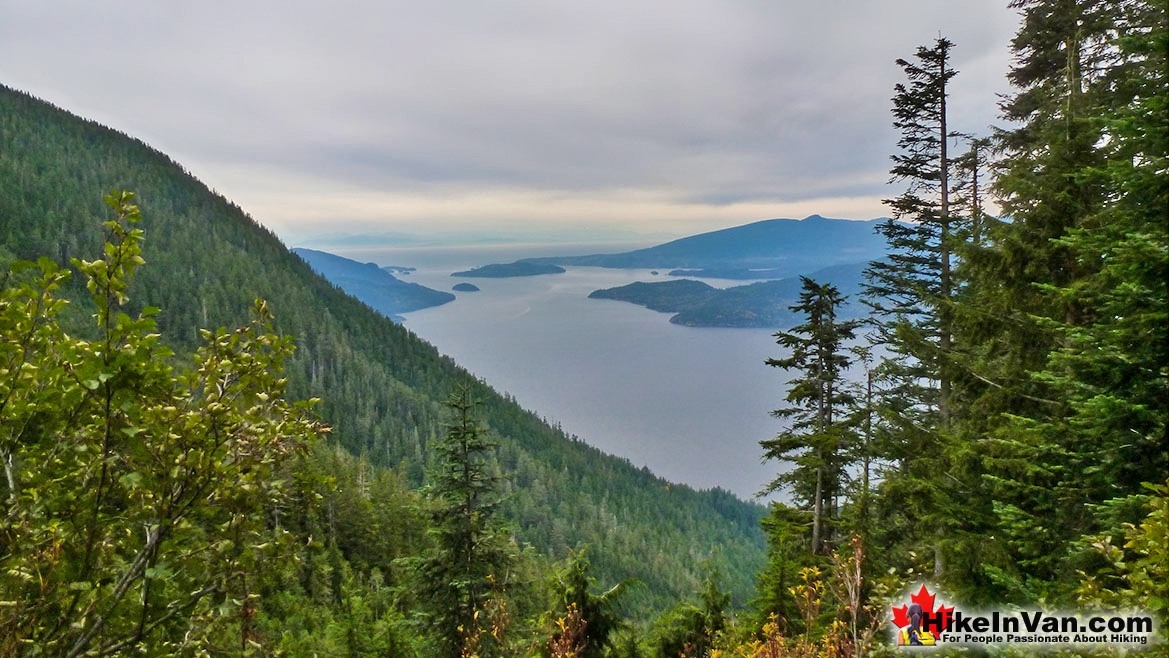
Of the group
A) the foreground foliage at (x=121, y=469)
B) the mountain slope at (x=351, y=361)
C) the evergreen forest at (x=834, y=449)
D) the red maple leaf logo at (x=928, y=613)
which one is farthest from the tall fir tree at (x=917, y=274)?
the mountain slope at (x=351, y=361)

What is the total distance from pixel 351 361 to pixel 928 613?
13697cm

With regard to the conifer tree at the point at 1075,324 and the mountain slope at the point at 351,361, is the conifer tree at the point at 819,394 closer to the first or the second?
the conifer tree at the point at 1075,324

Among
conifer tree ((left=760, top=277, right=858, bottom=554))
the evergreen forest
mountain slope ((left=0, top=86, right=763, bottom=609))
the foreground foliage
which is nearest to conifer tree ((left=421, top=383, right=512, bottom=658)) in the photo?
the evergreen forest

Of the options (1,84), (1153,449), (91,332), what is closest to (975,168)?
(1153,449)

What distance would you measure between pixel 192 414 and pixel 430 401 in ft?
438

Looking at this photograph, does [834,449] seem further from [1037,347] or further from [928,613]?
[928,613]

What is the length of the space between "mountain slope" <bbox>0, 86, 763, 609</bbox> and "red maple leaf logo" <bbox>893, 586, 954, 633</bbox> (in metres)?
67.1

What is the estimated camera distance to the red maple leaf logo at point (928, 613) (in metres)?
4.82

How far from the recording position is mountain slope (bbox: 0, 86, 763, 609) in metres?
95.0

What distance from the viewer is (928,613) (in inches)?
190

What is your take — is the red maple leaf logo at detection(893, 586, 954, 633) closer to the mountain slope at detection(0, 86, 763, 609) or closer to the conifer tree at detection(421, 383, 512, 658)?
the conifer tree at detection(421, 383, 512, 658)

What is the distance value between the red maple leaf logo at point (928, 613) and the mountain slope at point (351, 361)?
67132 millimetres

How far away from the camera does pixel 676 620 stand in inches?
455

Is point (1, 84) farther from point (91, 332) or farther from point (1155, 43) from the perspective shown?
point (1155, 43)
